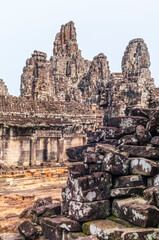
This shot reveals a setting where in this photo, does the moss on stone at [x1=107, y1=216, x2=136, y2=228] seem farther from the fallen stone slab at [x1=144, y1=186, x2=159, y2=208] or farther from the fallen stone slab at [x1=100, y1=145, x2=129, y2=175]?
the fallen stone slab at [x1=100, y1=145, x2=129, y2=175]

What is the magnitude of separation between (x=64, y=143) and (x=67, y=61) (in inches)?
2167

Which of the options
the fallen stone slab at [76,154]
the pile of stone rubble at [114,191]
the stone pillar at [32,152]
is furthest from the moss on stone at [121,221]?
the stone pillar at [32,152]

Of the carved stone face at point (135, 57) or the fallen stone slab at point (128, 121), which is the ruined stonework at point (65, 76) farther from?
the fallen stone slab at point (128, 121)

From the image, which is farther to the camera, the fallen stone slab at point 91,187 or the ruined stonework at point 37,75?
the ruined stonework at point 37,75

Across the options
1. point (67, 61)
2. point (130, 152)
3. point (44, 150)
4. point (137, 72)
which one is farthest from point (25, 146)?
point (67, 61)

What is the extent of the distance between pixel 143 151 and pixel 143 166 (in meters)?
0.49

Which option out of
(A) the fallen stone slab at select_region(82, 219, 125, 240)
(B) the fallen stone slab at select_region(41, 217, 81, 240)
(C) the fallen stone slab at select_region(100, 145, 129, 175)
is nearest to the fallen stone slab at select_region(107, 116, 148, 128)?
(C) the fallen stone slab at select_region(100, 145, 129, 175)

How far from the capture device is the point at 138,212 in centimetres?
598

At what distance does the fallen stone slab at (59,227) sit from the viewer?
22.8ft

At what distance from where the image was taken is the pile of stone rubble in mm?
6273

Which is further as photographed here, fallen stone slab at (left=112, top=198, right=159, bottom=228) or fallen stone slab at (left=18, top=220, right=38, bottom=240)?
fallen stone slab at (left=18, top=220, right=38, bottom=240)

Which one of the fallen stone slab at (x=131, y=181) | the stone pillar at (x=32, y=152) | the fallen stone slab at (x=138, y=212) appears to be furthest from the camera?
the stone pillar at (x=32, y=152)

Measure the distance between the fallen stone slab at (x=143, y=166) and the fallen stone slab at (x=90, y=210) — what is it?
1.21 m

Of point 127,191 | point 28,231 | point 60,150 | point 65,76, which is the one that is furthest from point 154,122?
point 65,76
